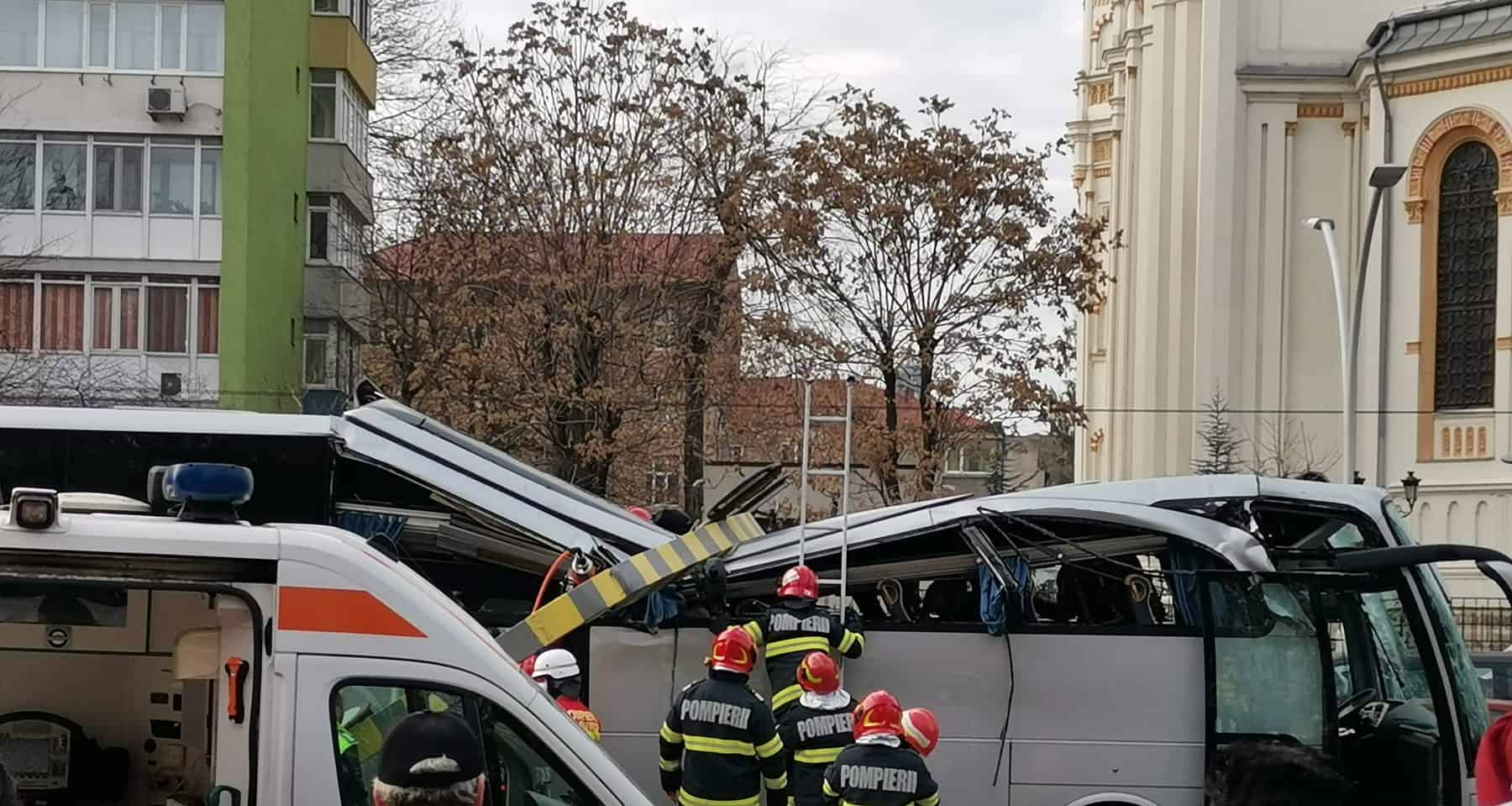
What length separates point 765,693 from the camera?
34.5 feet

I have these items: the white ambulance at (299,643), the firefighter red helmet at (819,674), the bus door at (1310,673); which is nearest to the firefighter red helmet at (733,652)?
the firefighter red helmet at (819,674)

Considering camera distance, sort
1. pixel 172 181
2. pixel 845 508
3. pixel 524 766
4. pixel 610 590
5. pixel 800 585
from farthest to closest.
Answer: pixel 172 181 → pixel 800 585 → pixel 845 508 → pixel 610 590 → pixel 524 766

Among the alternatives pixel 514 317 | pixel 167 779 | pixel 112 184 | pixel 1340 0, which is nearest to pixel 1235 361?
pixel 1340 0

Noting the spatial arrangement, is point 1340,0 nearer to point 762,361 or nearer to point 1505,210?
point 1505,210

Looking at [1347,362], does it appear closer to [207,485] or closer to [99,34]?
[99,34]

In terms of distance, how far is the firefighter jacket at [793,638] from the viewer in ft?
33.0

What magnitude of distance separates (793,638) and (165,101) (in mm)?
27707

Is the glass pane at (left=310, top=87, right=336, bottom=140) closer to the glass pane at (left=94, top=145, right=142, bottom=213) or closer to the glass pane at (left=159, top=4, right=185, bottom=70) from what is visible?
the glass pane at (left=159, top=4, right=185, bottom=70)

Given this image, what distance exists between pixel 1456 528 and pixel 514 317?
1932 cm

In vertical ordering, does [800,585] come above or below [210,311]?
below

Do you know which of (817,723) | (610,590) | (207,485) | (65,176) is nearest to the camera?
(207,485)

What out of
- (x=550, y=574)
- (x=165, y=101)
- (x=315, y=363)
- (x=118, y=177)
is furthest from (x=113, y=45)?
(x=550, y=574)

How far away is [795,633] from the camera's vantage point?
10.1 meters

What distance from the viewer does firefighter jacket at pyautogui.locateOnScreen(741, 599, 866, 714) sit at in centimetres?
1005
